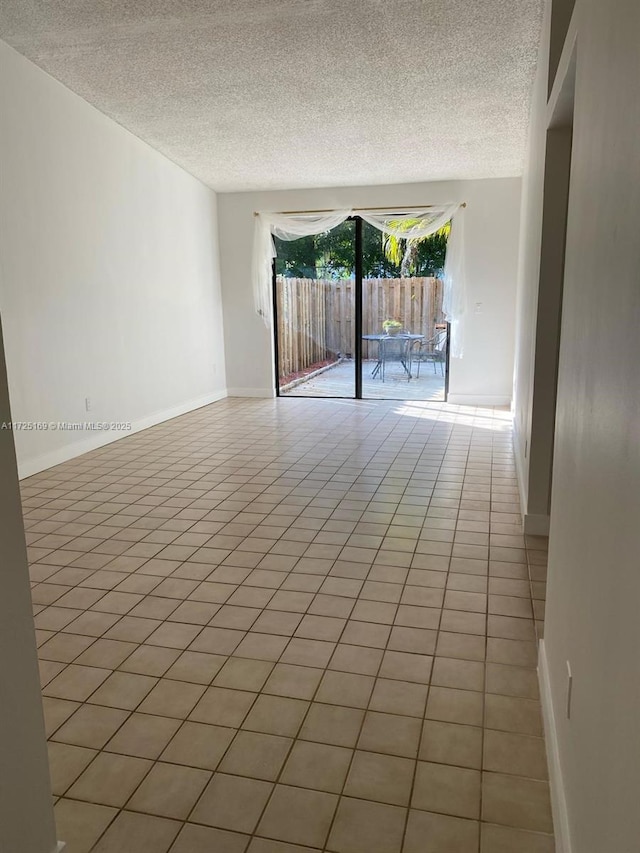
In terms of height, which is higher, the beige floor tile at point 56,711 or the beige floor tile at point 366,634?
the beige floor tile at point 366,634

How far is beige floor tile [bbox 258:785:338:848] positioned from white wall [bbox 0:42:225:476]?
338 centimetres

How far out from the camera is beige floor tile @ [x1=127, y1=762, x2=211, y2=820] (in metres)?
1.47

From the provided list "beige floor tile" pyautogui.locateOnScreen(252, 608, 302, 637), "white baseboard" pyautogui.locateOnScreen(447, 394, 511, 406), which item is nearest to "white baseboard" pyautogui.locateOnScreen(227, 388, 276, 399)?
"white baseboard" pyautogui.locateOnScreen(447, 394, 511, 406)

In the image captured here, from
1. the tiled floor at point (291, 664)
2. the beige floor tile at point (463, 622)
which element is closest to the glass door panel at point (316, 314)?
the tiled floor at point (291, 664)

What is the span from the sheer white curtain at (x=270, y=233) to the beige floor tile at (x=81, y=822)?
6.61 m

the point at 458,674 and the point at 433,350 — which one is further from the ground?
the point at 433,350

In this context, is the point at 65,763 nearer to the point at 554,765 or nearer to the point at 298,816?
the point at 298,816

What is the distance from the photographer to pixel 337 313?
7.66 meters

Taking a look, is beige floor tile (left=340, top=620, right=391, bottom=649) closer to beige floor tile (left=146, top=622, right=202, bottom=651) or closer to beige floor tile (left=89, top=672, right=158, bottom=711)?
beige floor tile (left=146, top=622, right=202, bottom=651)

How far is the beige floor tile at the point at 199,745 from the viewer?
162 centimetres

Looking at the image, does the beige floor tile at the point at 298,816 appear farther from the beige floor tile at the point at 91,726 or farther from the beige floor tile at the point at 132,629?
the beige floor tile at the point at 132,629

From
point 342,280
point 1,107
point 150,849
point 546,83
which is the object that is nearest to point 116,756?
point 150,849

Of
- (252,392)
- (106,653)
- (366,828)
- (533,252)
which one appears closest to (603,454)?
(366,828)

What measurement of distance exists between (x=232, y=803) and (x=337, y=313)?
661 centimetres
